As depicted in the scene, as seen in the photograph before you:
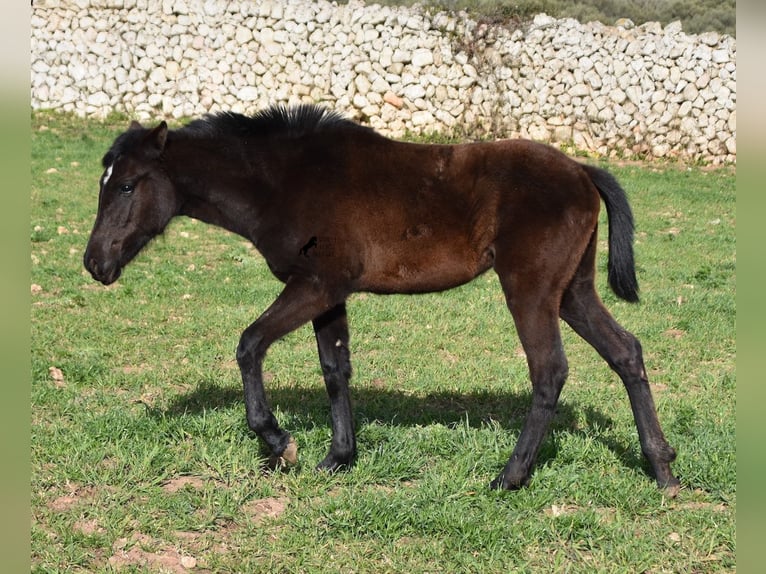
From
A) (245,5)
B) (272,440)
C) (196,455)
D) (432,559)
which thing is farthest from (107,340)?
(245,5)

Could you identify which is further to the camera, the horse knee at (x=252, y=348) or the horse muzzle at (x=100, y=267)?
the horse muzzle at (x=100, y=267)

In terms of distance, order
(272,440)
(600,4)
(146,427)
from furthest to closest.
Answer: (600,4)
(146,427)
(272,440)

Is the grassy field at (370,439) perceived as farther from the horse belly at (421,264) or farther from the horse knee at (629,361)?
the horse belly at (421,264)

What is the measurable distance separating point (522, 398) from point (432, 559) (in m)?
2.49

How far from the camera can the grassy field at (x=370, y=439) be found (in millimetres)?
4262

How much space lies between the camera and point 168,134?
5180 mm

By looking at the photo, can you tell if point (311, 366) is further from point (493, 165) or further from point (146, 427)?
point (493, 165)

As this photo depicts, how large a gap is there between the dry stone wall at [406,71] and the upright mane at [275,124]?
43.5 ft

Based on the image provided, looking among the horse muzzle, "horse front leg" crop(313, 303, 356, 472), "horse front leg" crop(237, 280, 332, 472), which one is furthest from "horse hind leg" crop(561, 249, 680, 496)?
the horse muzzle

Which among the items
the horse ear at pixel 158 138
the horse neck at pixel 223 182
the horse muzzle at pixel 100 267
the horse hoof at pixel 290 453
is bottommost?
the horse hoof at pixel 290 453

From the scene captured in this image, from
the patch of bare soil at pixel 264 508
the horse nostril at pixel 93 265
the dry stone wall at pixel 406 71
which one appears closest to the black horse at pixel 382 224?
the horse nostril at pixel 93 265

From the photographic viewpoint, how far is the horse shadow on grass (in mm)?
5758

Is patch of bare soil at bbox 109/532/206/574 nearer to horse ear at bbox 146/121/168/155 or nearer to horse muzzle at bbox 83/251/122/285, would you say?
horse muzzle at bbox 83/251/122/285

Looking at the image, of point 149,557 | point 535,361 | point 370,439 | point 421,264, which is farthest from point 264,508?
point 535,361
